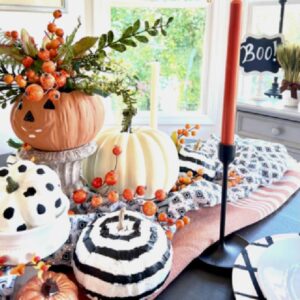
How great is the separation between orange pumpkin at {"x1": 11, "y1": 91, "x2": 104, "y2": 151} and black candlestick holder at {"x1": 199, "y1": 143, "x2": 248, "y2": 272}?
0.91ft

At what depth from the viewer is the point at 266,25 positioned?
2.58 m

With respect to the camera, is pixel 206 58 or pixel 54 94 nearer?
pixel 54 94

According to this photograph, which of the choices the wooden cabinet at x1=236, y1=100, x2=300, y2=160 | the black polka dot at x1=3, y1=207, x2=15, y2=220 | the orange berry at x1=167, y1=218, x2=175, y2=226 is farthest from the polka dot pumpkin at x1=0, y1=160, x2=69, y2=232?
the wooden cabinet at x1=236, y1=100, x2=300, y2=160

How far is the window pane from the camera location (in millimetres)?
2508

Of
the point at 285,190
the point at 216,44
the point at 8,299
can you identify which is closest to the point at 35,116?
the point at 8,299

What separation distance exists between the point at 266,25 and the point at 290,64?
1.74 feet

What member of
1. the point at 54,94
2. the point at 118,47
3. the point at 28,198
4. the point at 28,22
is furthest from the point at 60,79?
the point at 28,22

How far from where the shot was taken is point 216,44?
100 inches

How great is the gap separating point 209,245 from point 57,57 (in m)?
0.46

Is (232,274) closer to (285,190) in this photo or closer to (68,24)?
(285,190)

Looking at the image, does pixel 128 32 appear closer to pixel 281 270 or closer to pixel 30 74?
pixel 30 74

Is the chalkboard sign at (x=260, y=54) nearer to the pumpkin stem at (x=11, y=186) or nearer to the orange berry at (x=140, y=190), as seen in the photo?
the orange berry at (x=140, y=190)

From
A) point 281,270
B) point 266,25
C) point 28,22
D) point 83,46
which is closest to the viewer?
point 281,270

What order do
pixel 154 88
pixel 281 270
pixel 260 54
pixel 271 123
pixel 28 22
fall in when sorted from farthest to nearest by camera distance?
pixel 260 54 < pixel 271 123 < pixel 28 22 < pixel 154 88 < pixel 281 270
